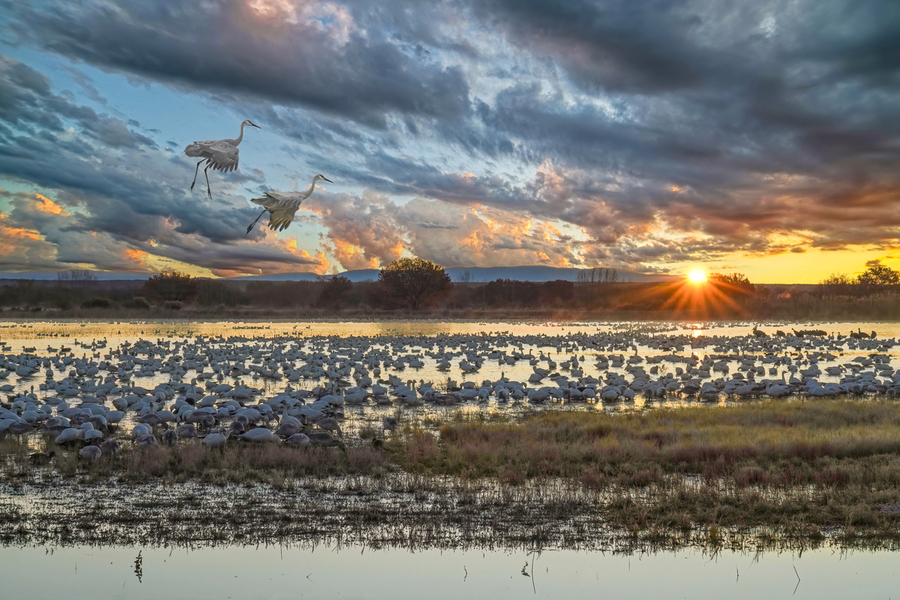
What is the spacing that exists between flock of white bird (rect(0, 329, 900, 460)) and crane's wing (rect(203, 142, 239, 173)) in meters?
4.39

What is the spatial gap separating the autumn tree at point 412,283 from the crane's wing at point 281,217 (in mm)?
68644

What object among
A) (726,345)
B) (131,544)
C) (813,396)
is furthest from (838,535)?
(726,345)

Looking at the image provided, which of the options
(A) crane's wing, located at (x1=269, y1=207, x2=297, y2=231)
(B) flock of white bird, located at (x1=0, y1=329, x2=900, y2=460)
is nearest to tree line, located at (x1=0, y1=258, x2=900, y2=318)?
(B) flock of white bird, located at (x1=0, y1=329, x2=900, y2=460)

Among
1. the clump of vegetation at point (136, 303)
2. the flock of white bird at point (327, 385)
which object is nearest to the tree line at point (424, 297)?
the clump of vegetation at point (136, 303)

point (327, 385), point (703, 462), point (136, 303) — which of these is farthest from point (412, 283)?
point (703, 462)

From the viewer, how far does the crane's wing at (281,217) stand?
345 inches

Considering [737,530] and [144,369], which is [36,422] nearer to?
[144,369]

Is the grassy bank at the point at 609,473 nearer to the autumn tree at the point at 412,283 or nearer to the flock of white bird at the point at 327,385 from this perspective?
the flock of white bird at the point at 327,385

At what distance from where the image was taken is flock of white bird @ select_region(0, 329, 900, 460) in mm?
11625

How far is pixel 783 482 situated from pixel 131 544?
820 cm

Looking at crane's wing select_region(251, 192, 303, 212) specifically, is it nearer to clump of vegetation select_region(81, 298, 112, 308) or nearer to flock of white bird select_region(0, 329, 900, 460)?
flock of white bird select_region(0, 329, 900, 460)

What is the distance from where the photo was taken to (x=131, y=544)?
6730mm

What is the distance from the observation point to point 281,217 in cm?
888

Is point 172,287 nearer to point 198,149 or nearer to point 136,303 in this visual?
point 136,303
